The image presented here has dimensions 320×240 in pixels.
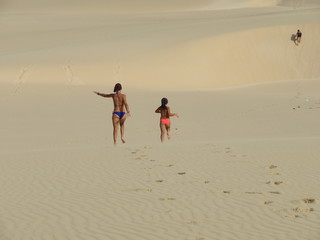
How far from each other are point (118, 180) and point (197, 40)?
27767 millimetres

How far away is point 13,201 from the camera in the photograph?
8.35 metres

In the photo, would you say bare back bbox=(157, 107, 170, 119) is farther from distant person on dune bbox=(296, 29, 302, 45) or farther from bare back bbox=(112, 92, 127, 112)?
distant person on dune bbox=(296, 29, 302, 45)

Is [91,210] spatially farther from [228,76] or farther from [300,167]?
[228,76]

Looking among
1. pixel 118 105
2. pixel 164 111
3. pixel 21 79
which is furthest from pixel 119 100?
pixel 21 79

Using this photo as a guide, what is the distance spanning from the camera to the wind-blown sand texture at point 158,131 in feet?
23.5

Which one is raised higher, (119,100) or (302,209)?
(119,100)

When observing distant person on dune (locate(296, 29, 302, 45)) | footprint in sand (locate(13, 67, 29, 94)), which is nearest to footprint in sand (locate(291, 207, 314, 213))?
footprint in sand (locate(13, 67, 29, 94))

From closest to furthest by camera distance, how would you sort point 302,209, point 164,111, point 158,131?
point 302,209, point 164,111, point 158,131

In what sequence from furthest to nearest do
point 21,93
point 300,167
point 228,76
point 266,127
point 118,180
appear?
point 228,76 < point 21,93 < point 266,127 < point 300,167 < point 118,180

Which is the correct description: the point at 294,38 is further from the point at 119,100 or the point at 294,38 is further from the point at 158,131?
the point at 119,100

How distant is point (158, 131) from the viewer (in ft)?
64.2

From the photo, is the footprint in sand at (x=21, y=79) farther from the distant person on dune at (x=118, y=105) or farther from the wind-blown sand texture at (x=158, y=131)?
the distant person on dune at (x=118, y=105)

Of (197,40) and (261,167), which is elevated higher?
(197,40)

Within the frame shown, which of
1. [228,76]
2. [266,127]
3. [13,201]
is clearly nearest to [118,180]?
[13,201]
